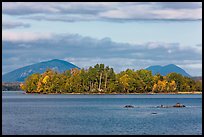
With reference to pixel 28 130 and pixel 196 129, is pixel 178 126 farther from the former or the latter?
pixel 28 130

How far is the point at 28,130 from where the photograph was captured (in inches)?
2167

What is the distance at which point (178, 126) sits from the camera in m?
60.0

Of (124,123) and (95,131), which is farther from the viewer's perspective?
(124,123)

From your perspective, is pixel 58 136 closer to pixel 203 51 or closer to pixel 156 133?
pixel 156 133

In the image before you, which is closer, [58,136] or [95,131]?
[58,136]

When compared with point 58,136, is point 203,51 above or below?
above

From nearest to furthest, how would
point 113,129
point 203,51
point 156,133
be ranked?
point 203,51
point 156,133
point 113,129

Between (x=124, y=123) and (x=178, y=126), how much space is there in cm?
744

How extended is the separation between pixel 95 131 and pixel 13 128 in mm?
9683

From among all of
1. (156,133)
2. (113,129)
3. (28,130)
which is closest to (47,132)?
(28,130)

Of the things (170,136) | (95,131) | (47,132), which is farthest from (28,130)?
(170,136)

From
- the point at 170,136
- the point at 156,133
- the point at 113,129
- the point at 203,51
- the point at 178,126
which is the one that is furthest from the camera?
the point at 178,126

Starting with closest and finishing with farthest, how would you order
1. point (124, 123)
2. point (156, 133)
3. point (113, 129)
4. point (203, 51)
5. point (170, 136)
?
point (203, 51), point (170, 136), point (156, 133), point (113, 129), point (124, 123)

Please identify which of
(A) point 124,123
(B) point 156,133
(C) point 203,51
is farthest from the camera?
(A) point 124,123
